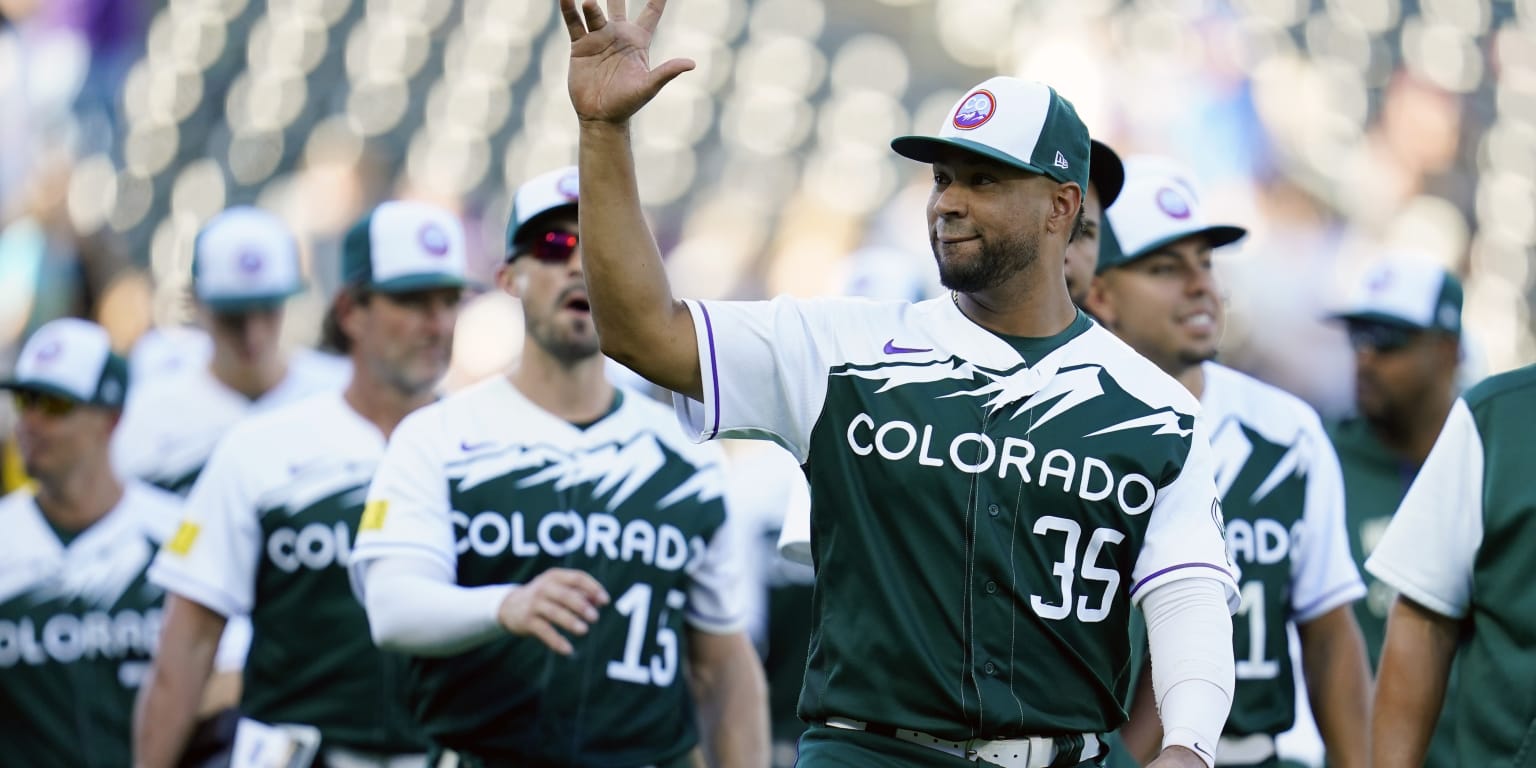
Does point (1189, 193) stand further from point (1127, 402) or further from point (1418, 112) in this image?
point (1418, 112)

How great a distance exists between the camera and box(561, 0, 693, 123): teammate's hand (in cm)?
449

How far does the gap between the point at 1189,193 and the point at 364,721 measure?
320 centimetres

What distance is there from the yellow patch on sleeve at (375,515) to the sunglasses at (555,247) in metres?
0.91

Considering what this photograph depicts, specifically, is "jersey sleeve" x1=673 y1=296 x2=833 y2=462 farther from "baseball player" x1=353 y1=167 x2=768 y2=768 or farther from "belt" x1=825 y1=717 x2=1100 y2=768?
"baseball player" x1=353 y1=167 x2=768 y2=768

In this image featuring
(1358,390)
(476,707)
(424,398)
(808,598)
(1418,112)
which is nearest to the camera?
(476,707)

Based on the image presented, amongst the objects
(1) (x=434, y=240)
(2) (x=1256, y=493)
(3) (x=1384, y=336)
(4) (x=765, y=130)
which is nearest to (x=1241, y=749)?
(2) (x=1256, y=493)

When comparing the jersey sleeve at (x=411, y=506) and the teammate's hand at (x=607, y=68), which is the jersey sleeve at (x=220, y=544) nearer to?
the jersey sleeve at (x=411, y=506)

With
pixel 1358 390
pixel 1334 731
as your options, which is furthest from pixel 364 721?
pixel 1358 390

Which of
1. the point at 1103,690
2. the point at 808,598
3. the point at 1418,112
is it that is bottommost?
the point at 808,598

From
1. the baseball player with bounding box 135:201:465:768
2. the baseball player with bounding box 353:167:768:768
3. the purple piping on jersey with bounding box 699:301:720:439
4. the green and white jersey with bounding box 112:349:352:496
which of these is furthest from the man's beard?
the green and white jersey with bounding box 112:349:352:496

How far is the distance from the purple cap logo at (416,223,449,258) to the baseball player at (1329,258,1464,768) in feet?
12.4

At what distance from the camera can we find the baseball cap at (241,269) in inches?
412

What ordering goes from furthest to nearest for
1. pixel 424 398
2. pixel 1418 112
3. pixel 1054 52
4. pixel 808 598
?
1. pixel 1054 52
2. pixel 1418 112
3. pixel 808 598
4. pixel 424 398

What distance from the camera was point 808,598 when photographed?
10.2 metres
